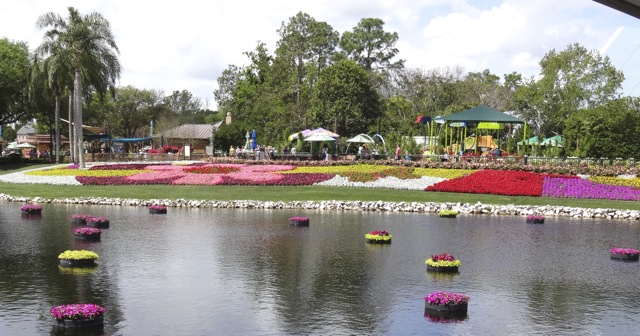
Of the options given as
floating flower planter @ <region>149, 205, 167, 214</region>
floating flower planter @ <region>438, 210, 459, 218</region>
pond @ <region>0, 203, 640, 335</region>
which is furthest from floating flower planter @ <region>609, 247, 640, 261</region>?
floating flower planter @ <region>149, 205, 167, 214</region>

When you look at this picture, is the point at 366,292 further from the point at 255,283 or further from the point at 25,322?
the point at 25,322

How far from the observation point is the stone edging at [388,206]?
26203mm

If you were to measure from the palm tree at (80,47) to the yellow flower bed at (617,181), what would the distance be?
102 feet

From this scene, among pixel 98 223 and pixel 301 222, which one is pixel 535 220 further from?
pixel 98 223

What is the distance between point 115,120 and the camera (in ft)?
329

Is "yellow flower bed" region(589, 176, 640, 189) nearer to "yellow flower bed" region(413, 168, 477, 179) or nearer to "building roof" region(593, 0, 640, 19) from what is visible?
"yellow flower bed" region(413, 168, 477, 179)

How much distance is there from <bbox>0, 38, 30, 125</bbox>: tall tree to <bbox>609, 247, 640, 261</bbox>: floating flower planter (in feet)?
172

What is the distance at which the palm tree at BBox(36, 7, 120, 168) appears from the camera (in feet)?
149

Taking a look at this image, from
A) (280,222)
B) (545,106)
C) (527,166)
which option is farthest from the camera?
(545,106)

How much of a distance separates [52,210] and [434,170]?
19.4 meters

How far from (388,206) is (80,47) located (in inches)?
1086

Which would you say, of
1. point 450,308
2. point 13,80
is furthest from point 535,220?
point 13,80

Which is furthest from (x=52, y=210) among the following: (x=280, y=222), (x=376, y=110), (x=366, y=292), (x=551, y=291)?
(x=376, y=110)

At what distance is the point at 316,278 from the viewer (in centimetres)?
1439
